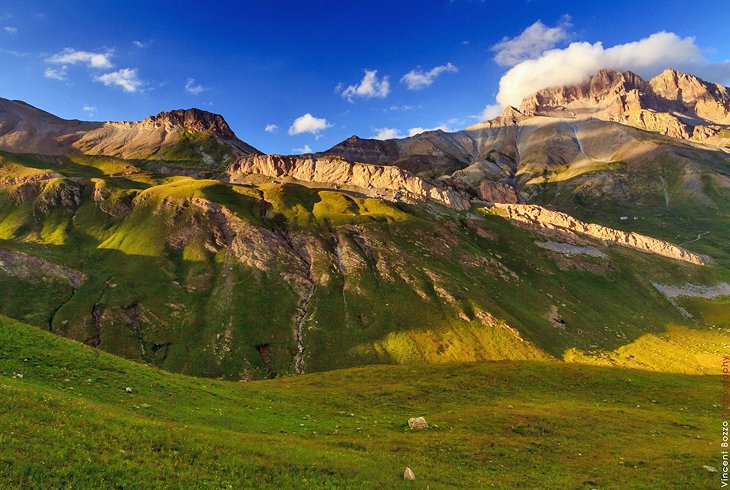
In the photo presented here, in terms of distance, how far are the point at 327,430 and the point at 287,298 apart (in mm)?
112026

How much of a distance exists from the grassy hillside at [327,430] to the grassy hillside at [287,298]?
5639 centimetres

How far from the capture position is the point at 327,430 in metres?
41.8

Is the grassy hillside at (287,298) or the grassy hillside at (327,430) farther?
the grassy hillside at (287,298)

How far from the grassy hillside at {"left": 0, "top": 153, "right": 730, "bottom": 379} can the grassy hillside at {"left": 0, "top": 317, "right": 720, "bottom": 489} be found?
56.4 m

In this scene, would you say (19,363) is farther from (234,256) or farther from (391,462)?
(234,256)

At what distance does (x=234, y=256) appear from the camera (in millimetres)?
168625

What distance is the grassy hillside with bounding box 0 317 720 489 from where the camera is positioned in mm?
21891

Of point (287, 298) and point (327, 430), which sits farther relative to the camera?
point (287, 298)

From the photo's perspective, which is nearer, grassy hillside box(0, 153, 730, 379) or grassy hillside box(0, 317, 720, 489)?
grassy hillside box(0, 317, 720, 489)

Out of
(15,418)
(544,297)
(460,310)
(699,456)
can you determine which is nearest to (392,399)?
(699,456)

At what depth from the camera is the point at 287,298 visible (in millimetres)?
151000

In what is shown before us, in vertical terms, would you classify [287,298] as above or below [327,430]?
below

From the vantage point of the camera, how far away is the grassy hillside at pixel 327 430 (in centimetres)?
2189

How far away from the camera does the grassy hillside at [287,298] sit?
415 ft
